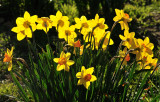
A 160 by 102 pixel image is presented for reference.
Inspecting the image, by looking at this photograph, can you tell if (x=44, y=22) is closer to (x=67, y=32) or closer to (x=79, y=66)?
(x=67, y=32)

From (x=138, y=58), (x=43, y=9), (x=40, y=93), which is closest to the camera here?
(x=138, y=58)

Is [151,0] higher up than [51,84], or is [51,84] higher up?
[151,0]

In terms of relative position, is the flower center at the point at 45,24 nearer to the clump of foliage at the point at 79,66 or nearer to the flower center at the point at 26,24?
the clump of foliage at the point at 79,66

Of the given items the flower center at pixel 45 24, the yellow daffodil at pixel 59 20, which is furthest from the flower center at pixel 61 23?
the flower center at pixel 45 24

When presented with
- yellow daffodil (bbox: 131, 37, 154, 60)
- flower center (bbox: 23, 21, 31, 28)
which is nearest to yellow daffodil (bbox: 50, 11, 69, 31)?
flower center (bbox: 23, 21, 31, 28)

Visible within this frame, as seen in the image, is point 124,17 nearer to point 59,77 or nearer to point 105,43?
point 105,43

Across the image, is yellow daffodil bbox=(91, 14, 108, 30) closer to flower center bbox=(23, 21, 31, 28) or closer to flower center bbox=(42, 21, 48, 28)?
flower center bbox=(42, 21, 48, 28)

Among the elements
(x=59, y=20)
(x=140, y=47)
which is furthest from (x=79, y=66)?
(x=140, y=47)

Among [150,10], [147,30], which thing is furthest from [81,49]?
[150,10]

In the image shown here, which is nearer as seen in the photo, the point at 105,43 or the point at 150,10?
the point at 105,43

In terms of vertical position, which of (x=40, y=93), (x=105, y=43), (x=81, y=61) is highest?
(x=105, y=43)

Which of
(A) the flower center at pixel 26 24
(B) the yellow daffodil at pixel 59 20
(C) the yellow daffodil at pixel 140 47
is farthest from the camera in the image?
(B) the yellow daffodil at pixel 59 20
